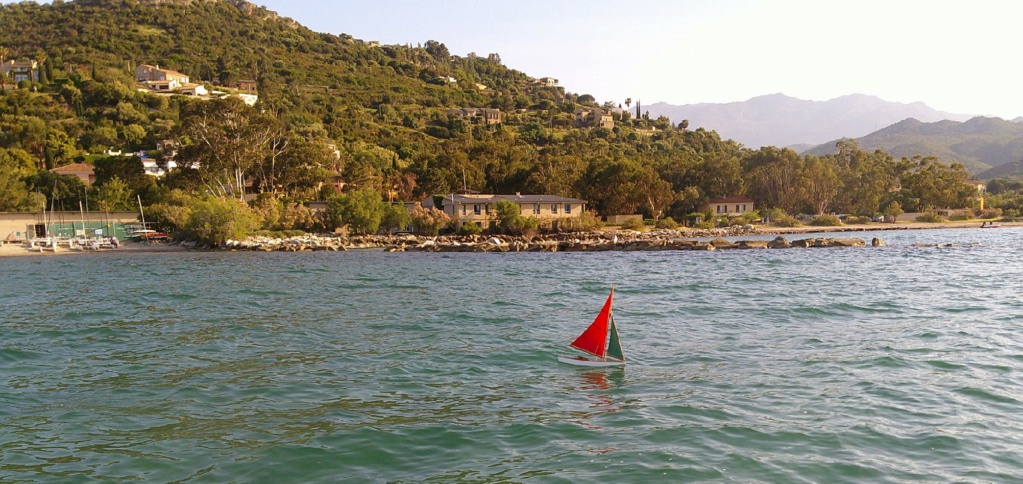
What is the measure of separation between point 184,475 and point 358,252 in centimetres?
4184

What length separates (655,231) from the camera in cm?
6631

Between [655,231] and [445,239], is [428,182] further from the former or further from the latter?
[655,231]

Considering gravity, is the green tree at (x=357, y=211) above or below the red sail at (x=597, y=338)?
above

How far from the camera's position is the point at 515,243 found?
176ft

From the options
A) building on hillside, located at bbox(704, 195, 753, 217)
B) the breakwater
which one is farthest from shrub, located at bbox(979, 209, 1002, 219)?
the breakwater

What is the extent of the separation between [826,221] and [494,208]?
36344mm

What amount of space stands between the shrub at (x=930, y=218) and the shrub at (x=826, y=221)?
36.1ft

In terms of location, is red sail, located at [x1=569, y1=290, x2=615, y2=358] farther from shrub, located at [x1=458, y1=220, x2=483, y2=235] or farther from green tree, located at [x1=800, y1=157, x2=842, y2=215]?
green tree, located at [x1=800, y1=157, x2=842, y2=215]

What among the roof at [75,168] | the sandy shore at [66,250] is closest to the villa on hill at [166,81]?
the roof at [75,168]

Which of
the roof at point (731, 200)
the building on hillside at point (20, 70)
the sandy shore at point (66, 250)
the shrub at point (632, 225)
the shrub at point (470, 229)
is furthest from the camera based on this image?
the building on hillside at point (20, 70)

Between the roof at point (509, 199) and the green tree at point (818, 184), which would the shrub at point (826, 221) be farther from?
the roof at point (509, 199)

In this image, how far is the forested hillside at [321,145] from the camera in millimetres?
64688

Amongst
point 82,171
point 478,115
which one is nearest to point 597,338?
point 82,171

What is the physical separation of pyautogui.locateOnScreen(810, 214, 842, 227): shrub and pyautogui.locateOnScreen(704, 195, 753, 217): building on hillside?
758cm
